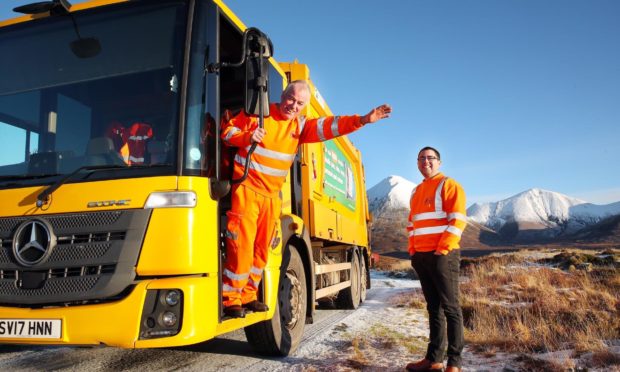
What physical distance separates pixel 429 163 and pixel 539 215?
19520 cm

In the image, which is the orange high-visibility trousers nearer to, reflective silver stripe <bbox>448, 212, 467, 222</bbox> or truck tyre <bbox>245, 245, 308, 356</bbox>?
truck tyre <bbox>245, 245, 308, 356</bbox>

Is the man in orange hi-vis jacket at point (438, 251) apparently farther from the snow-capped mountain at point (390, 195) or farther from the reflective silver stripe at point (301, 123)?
the snow-capped mountain at point (390, 195)

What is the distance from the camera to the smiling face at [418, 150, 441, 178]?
14.1ft

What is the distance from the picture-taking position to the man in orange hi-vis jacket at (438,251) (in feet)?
12.9

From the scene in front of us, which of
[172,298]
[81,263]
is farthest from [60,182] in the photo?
[172,298]

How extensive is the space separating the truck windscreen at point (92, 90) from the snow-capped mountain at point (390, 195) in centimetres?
12750

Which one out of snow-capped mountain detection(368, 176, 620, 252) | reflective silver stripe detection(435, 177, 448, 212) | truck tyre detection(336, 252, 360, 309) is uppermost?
snow-capped mountain detection(368, 176, 620, 252)

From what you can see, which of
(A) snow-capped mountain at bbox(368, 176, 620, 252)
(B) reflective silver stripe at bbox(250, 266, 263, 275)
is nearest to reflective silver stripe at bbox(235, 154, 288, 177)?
(B) reflective silver stripe at bbox(250, 266, 263, 275)

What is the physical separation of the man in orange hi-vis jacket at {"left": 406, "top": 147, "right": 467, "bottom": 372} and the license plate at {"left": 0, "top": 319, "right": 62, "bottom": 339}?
8.83 feet

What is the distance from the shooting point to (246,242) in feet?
11.7

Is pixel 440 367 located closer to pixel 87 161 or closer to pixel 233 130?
pixel 233 130

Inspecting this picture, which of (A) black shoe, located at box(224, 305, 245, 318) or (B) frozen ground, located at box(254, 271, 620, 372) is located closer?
(A) black shoe, located at box(224, 305, 245, 318)

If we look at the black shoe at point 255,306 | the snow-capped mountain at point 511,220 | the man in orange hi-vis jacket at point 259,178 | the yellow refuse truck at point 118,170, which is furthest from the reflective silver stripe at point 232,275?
the snow-capped mountain at point 511,220

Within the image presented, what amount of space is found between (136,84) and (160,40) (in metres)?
0.37
